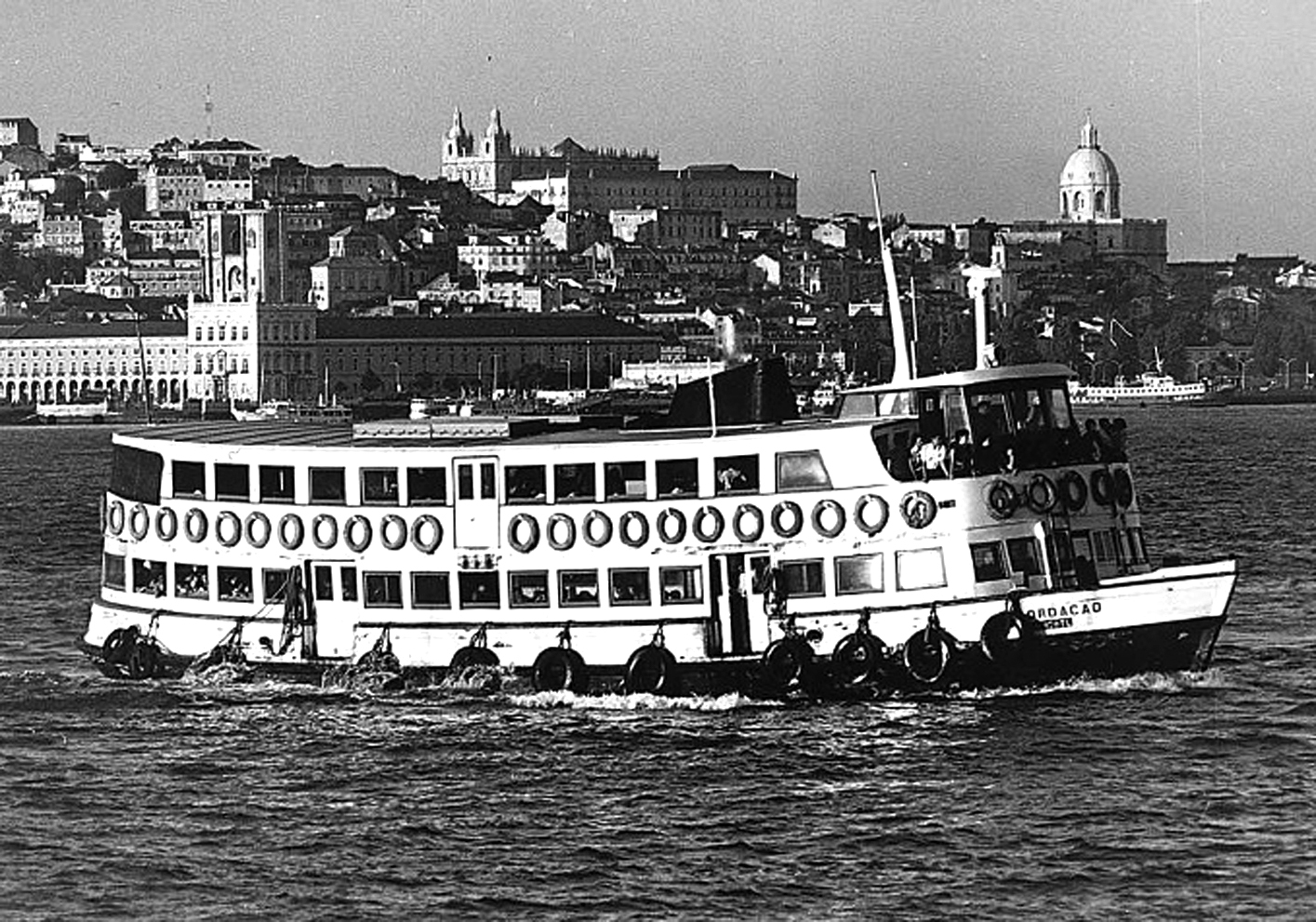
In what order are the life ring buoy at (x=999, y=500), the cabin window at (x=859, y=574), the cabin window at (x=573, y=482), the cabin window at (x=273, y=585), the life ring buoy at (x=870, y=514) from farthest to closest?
1. the cabin window at (x=273, y=585)
2. the cabin window at (x=573, y=482)
3. the cabin window at (x=859, y=574)
4. the life ring buoy at (x=870, y=514)
5. the life ring buoy at (x=999, y=500)

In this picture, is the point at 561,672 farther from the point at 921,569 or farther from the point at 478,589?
the point at 921,569

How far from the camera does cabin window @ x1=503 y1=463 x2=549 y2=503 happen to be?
32312 mm

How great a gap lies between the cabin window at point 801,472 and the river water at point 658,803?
2.35 meters

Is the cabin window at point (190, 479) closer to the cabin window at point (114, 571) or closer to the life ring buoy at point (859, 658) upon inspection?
the cabin window at point (114, 571)

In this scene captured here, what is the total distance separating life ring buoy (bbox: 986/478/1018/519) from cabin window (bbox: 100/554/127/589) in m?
10.6

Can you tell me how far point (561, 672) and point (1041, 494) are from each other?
5.49 metres

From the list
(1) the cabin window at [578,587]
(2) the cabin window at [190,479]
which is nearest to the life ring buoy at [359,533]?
(2) the cabin window at [190,479]

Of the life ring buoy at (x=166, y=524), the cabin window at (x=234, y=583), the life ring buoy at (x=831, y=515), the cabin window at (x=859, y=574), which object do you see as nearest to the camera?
the cabin window at (x=859, y=574)

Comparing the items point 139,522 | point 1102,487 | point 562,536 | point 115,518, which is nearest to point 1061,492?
point 1102,487

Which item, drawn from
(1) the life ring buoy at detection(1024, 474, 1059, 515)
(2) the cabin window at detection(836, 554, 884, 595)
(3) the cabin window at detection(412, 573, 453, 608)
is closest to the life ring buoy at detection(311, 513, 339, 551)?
(3) the cabin window at detection(412, 573, 453, 608)

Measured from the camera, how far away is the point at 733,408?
33.5m

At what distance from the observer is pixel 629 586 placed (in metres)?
31.9

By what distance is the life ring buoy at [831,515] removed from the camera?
3106 cm

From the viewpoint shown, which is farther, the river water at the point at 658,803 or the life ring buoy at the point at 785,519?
the life ring buoy at the point at 785,519
